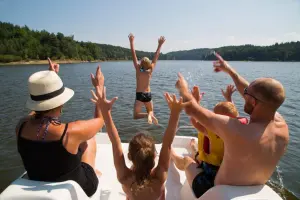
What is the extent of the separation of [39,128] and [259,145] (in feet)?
6.22

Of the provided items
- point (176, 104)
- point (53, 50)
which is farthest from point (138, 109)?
point (53, 50)

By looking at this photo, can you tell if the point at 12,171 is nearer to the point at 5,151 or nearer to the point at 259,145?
the point at 5,151

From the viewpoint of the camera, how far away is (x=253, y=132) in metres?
2.01

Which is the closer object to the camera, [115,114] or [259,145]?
[259,145]

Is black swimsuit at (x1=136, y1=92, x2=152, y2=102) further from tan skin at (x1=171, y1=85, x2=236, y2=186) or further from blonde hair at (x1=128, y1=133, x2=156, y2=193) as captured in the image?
blonde hair at (x1=128, y1=133, x2=156, y2=193)

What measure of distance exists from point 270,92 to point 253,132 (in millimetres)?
355

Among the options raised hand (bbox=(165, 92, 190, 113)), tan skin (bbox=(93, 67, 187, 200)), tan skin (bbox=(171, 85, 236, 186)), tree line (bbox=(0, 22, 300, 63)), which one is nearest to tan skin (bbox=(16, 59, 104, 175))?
tan skin (bbox=(93, 67, 187, 200))

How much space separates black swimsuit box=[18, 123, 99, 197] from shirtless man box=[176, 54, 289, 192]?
3.92 feet

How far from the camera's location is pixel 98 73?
2.61 meters

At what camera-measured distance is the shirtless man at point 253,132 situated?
200 cm

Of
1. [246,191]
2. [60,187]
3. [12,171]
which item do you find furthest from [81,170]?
[12,171]

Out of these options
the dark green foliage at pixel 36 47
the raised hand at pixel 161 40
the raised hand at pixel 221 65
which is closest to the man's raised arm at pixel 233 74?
the raised hand at pixel 221 65

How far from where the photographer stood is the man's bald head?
198 cm

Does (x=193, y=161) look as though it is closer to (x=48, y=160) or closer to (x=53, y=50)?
(x=48, y=160)
